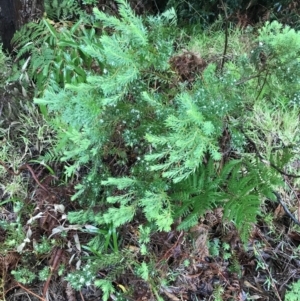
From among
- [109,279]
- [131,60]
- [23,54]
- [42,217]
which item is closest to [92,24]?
[23,54]

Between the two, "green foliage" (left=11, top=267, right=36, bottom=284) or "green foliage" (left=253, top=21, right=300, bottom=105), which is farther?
"green foliage" (left=11, top=267, right=36, bottom=284)

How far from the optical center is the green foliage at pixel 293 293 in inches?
71.4

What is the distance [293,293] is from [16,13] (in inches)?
79.4

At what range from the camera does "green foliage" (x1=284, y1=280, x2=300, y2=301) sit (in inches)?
71.4

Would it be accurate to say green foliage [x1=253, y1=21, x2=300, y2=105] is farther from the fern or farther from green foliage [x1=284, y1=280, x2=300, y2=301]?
green foliage [x1=284, y1=280, x2=300, y2=301]

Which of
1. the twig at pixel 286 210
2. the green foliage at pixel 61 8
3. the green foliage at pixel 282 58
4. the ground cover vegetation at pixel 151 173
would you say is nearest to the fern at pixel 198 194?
the ground cover vegetation at pixel 151 173

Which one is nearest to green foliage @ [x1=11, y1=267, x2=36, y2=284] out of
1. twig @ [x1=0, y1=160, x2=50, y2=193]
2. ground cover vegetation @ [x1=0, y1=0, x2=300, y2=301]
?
ground cover vegetation @ [x1=0, y1=0, x2=300, y2=301]

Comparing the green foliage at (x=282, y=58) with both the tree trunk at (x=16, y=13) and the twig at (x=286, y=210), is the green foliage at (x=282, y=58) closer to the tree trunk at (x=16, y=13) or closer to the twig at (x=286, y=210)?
the twig at (x=286, y=210)

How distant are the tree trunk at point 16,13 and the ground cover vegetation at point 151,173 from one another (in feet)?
0.89

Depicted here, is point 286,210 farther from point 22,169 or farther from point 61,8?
point 61,8

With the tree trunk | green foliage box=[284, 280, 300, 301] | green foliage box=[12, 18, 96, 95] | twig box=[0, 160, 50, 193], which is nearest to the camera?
green foliage box=[284, 280, 300, 301]

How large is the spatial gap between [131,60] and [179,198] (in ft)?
1.89

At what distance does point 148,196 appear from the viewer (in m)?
1.70

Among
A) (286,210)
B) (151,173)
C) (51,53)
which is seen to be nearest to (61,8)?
(51,53)
